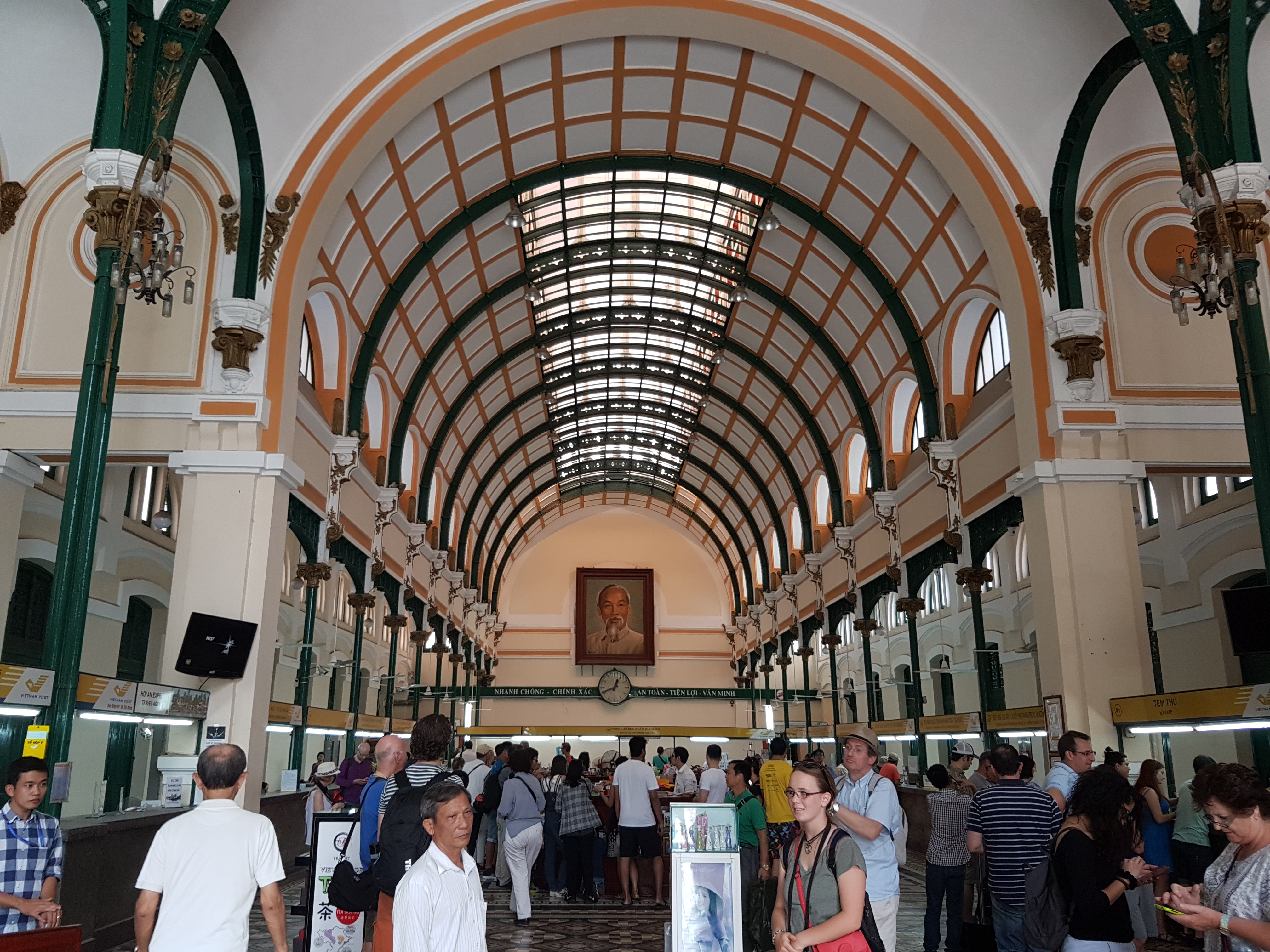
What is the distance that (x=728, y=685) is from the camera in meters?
44.7

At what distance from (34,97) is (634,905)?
12.3m

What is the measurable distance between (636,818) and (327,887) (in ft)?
17.1

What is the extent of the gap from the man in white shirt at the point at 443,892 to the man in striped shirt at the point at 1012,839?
11.3 feet

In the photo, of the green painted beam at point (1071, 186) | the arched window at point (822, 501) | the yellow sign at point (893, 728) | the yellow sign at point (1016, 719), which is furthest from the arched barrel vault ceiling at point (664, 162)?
the yellow sign at point (893, 728)

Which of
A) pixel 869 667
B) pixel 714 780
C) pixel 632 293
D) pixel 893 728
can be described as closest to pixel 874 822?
pixel 714 780

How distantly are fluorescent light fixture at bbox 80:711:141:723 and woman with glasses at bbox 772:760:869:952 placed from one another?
7.26 meters

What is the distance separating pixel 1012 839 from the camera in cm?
588

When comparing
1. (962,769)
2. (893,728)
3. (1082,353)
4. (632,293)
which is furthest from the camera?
(632,293)

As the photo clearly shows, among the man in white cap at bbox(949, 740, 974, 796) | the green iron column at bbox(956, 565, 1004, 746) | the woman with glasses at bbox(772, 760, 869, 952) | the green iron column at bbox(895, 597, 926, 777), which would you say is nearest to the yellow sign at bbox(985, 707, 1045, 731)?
the green iron column at bbox(956, 565, 1004, 746)

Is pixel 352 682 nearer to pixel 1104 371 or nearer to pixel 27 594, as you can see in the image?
pixel 27 594

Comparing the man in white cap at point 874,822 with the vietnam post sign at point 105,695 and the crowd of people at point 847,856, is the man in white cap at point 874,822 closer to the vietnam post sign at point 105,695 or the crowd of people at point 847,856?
the crowd of people at point 847,856

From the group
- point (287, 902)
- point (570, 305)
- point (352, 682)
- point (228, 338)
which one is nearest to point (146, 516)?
point (352, 682)

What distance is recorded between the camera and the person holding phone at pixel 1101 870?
4.34m

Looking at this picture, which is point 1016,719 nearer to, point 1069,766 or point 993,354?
point 993,354
